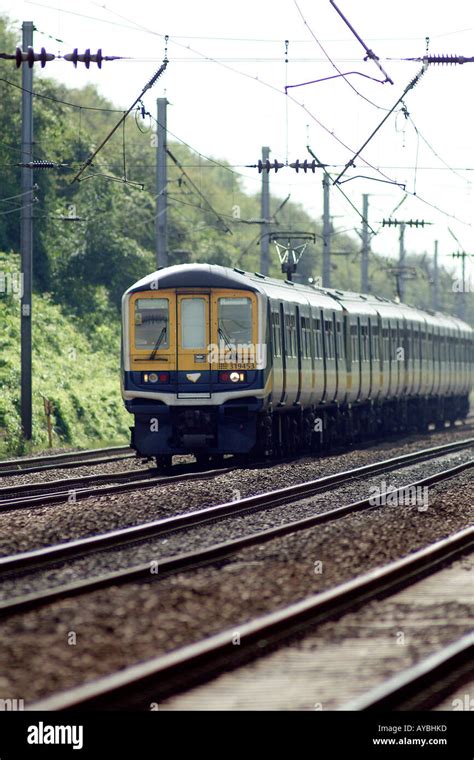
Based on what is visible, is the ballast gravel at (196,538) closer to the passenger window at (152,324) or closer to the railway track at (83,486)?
the railway track at (83,486)

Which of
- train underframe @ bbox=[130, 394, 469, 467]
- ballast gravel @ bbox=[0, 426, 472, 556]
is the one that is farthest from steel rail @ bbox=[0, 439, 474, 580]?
train underframe @ bbox=[130, 394, 469, 467]

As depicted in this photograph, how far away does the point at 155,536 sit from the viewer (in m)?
13.0

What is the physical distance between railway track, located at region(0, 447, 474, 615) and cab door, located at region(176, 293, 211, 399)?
387 centimetres

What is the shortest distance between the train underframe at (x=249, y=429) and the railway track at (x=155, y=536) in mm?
3636

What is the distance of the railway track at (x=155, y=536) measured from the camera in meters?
9.45

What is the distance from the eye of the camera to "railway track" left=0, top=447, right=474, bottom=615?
31.0 feet

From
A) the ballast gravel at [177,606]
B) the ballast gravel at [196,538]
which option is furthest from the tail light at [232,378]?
the ballast gravel at [177,606]

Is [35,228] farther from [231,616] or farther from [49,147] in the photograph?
[231,616]

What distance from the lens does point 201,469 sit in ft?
71.6

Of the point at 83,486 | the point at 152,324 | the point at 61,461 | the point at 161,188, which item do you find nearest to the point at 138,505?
the point at 83,486

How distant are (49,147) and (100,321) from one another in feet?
18.1

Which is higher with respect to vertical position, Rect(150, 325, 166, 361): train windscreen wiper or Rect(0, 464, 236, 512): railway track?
Rect(150, 325, 166, 361): train windscreen wiper

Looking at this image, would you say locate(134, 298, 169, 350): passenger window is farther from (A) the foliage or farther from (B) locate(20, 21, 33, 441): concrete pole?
(A) the foliage

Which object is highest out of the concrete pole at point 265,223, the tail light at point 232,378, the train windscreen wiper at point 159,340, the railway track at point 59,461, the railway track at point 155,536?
the concrete pole at point 265,223
